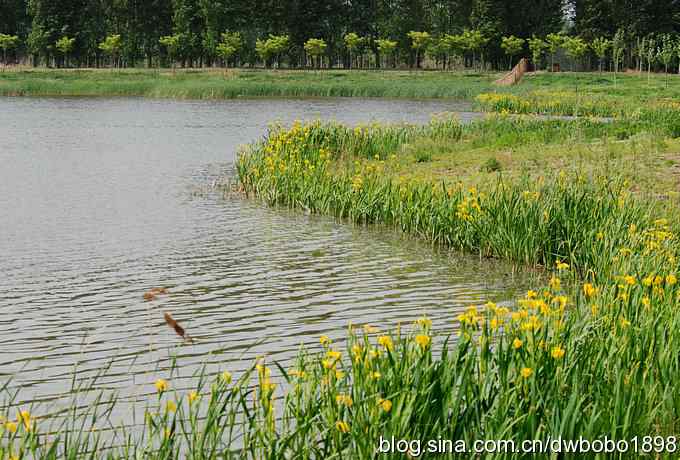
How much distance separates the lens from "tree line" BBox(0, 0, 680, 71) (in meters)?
89.8

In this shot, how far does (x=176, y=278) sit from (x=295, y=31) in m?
86.2

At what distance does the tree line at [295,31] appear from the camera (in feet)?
295

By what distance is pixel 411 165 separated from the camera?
814 inches

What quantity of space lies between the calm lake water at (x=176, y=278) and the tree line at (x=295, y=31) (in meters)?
69.3

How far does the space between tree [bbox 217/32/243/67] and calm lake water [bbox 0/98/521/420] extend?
68.5 meters

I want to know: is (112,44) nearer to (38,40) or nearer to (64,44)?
(64,44)

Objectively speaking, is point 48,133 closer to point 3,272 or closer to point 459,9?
point 3,272

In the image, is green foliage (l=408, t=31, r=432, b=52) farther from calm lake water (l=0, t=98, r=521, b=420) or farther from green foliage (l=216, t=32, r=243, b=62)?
calm lake water (l=0, t=98, r=521, b=420)

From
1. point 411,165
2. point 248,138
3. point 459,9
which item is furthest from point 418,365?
point 459,9

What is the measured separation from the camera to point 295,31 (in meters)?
95.5

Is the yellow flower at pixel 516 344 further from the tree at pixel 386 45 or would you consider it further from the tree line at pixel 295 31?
the tree at pixel 386 45

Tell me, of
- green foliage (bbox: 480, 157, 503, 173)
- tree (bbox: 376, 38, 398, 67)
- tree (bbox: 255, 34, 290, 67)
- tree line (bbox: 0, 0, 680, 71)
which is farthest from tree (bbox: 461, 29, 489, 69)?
green foliage (bbox: 480, 157, 503, 173)

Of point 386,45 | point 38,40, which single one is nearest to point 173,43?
point 38,40

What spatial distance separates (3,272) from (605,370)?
28.3ft
